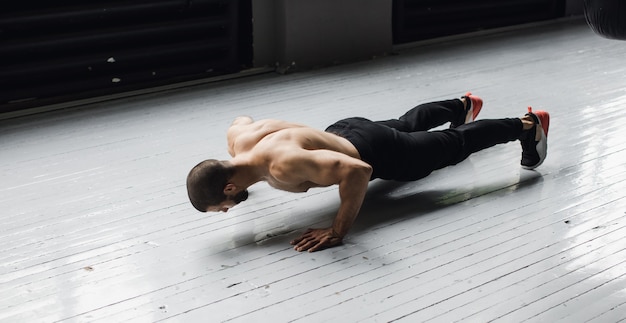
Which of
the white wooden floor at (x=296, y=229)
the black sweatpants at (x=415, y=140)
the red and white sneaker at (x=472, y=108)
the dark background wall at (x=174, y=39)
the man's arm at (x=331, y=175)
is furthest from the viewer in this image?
the dark background wall at (x=174, y=39)

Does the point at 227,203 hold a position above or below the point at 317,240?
above

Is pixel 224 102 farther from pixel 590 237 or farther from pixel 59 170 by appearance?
pixel 590 237

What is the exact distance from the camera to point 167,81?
5254mm

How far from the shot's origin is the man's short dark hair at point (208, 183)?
2.71 meters

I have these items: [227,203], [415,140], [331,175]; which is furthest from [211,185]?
[415,140]

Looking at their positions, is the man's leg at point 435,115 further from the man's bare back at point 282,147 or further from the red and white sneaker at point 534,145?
the man's bare back at point 282,147

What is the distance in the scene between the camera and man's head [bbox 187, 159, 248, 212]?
2.71 meters

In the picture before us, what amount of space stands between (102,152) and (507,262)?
7.11 ft

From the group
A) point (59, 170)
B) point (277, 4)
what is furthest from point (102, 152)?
point (277, 4)

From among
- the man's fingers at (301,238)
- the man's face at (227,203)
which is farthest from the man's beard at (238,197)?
the man's fingers at (301,238)

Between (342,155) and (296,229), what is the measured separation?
0.40 meters

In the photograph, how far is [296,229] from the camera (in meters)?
3.09

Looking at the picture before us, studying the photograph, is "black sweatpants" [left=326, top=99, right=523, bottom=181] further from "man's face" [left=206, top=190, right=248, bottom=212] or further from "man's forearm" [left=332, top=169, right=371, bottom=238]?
"man's face" [left=206, top=190, right=248, bottom=212]

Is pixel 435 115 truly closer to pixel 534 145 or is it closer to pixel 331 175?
pixel 534 145
